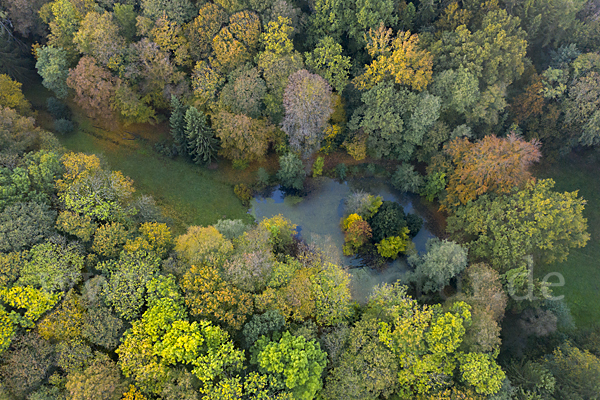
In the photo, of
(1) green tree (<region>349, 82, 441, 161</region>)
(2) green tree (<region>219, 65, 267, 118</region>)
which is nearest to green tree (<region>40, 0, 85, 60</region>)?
(2) green tree (<region>219, 65, 267, 118</region>)

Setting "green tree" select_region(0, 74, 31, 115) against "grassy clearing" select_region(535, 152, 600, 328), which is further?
"grassy clearing" select_region(535, 152, 600, 328)

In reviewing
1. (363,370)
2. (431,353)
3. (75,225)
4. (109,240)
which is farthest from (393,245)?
A: (75,225)

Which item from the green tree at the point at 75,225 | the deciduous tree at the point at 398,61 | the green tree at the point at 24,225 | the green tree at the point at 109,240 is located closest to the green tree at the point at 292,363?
the green tree at the point at 109,240

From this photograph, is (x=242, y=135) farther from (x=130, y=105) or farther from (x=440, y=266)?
(x=440, y=266)

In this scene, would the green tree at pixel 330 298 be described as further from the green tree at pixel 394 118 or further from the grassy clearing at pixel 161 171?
the green tree at pixel 394 118

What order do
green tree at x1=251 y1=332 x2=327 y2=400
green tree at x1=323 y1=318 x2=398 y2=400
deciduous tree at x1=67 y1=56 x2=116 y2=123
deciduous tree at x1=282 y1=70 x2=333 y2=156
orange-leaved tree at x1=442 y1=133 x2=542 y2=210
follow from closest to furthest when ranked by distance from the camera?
green tree at x1=251 y1=332 x2=327 y2=400 → green tree at x1=323 y1=318 x2=398 y2=400 → orange-leaved tree at x1=442 y1=133 x2=542 y2=210 → deciduous tree at x1=282 y1=70 x2=333 y2=156 → deciduous tree at x1=67 y1=56 x2=116 y2=123

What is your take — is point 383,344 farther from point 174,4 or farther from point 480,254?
point 174,4

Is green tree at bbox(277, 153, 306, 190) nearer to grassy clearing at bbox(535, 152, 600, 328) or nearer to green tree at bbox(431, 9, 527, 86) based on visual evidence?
green tree at bbox(431, 9, 527, 86)

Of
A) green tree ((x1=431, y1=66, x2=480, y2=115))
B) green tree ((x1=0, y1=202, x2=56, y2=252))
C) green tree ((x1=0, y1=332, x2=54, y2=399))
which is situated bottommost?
green tree ((x1=0, y1=332, x2=54, y2=399))
